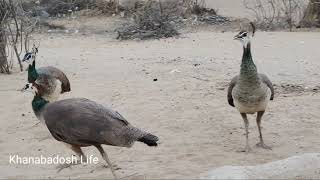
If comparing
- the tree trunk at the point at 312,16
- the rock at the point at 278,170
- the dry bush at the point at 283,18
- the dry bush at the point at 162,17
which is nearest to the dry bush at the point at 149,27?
the dry bush at the point at 162,17

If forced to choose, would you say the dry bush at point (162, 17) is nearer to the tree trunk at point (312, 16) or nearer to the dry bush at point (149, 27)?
the dry bush at point (149, 27)

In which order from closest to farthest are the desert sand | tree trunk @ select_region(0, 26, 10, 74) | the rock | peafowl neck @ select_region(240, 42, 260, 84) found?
the rock → the desert sand → peafowl neck @ select_region(240, 42, 260, 84) → tree trunk @ select_region(0, 26, 10, 74)

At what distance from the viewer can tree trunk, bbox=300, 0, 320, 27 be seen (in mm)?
14258

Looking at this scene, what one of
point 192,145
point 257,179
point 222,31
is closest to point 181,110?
point 192,145

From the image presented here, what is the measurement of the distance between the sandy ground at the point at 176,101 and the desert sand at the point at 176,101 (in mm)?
11

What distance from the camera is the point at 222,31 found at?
14.2 meters

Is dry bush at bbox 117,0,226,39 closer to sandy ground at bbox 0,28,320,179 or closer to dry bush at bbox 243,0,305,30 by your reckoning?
sandy ground at bbox 0,28,320,179

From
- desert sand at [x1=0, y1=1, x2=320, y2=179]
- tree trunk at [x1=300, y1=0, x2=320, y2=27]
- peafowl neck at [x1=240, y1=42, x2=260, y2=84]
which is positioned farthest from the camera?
tree trunk at [x1=300, y1=0, x2=320, y2=27]

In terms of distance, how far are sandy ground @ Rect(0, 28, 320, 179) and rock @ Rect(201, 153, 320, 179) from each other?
2.80 feet

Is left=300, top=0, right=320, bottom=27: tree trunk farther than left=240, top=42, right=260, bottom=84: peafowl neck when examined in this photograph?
Yes

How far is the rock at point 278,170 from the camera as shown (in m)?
4.14

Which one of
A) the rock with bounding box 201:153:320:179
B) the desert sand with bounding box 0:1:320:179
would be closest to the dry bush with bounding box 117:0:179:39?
the desert sand with bounding box 0:1:320:179

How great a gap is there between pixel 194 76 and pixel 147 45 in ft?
10.8

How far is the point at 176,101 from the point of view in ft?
25.4
